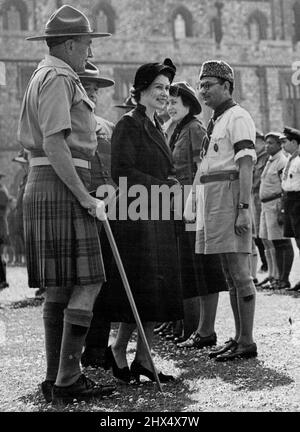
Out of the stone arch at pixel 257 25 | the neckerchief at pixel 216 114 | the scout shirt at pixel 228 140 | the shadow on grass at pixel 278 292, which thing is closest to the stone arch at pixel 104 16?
the stone arch at pixel 257 25

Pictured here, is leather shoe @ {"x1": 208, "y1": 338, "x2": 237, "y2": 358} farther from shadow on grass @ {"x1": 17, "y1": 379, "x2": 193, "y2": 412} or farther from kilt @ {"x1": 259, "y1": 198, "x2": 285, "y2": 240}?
kilt @ {"x1": 259, "y1": 198, "x2": 285, "y2": 240}

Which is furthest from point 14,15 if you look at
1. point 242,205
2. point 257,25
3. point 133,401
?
point 133,401

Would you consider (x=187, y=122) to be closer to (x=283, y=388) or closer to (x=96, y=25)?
(x=283, y=388)

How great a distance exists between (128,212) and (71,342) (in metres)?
0.92

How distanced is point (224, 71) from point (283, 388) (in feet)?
6.96

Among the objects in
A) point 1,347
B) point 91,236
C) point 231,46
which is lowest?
point 1,347

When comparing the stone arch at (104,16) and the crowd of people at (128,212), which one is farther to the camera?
the stone arch at (104,16)

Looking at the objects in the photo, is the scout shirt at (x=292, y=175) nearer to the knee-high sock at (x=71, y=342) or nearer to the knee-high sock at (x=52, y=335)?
the knee-high sock at (x=52, y=335)

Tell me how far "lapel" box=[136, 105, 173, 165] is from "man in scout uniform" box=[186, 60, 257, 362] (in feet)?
1.66

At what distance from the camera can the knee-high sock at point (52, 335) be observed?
387cm

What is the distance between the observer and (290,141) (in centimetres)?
915

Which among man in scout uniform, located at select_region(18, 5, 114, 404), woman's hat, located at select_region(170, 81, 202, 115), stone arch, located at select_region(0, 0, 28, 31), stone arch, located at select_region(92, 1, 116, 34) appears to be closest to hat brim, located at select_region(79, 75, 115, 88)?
woman's hat, located at select_region(170, 81, 202, 115)

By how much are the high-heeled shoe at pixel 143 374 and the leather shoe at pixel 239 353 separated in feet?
1.94

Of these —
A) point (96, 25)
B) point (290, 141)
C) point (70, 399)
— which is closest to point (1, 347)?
point (70, 399)
